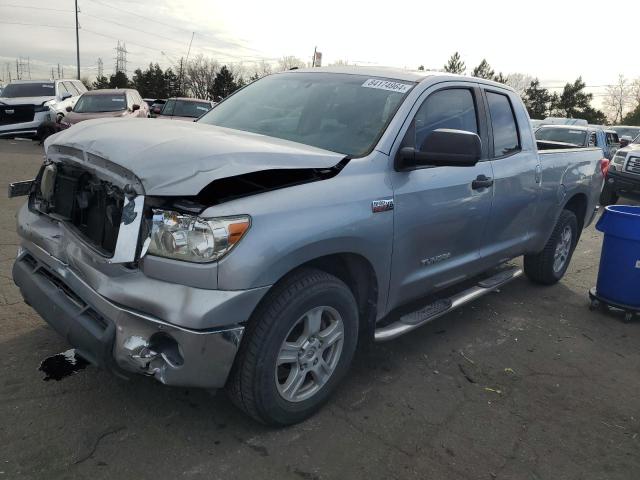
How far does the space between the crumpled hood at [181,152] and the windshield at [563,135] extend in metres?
11.8

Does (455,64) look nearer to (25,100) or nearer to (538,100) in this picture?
(538,100)

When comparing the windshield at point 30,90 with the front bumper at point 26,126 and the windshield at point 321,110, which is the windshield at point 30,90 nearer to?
the front bumper at point 26,126

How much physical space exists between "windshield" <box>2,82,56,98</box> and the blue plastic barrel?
16.9 metres

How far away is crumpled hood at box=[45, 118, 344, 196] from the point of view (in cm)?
235

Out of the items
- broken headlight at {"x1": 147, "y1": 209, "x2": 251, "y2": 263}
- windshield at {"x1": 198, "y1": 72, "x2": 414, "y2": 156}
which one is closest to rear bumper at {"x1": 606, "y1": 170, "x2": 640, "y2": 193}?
windshield at {"x1": 198, "y1": 72, "x2": 414, "y2": 156}

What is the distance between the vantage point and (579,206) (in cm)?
579

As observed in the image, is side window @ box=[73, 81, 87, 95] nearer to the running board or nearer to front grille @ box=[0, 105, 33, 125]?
front grille @ box=[0, 105, 33, 125]

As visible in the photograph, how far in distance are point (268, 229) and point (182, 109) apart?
47.0 ft

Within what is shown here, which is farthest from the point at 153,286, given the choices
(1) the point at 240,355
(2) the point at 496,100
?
(2) the point at 496,100

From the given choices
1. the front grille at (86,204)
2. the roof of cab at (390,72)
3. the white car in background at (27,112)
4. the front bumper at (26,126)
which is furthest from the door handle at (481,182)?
the front bumper at (26,126)

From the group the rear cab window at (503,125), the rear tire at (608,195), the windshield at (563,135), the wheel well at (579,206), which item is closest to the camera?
the rear cab window at (503,125)

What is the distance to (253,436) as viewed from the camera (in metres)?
2.72

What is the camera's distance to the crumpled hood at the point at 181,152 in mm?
2350

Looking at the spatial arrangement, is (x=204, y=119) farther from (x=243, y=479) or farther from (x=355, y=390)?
(x=243, y=479)
